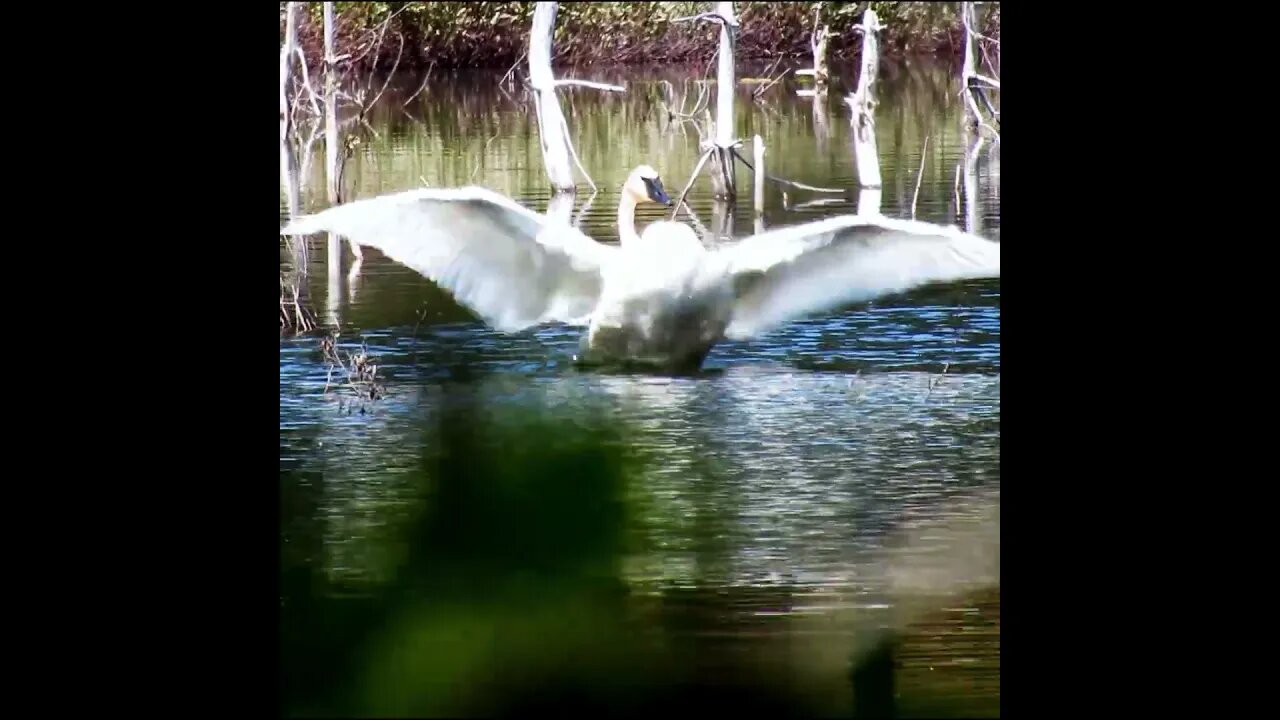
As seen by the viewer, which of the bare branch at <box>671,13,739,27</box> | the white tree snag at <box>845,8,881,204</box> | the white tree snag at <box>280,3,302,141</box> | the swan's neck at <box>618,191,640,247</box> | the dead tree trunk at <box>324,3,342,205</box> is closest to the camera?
the swan's neck at <box>618,191,640,247</box>

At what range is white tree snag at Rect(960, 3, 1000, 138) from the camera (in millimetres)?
6383

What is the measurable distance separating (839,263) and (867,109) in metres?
1.53

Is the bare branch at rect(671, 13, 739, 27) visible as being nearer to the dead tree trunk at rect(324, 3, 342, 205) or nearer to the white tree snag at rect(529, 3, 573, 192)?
the white tree snag at rect(529, 3, 573, 192)

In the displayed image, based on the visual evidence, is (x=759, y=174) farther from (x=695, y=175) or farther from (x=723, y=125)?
(x=695, y=175)

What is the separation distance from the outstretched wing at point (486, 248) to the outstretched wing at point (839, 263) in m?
0.37

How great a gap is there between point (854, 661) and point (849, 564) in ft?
1.32

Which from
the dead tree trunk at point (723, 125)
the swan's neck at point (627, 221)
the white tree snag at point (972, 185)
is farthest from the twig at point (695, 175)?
the white tree snag at point (972, 185)

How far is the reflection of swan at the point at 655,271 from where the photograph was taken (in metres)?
5.15

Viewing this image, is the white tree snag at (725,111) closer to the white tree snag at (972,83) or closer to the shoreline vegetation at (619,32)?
the shoreline vegetation at (619,32)

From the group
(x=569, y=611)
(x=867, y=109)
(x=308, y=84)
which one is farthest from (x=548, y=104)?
(x=569, y=611)

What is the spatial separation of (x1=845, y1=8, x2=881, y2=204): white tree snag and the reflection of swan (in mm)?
1093

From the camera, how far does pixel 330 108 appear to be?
20.9ft

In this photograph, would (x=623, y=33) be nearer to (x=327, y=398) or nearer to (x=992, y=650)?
(x=327, y=398)

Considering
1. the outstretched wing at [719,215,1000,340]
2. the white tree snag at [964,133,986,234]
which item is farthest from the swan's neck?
the white tree snag at [964,133,986,234]
